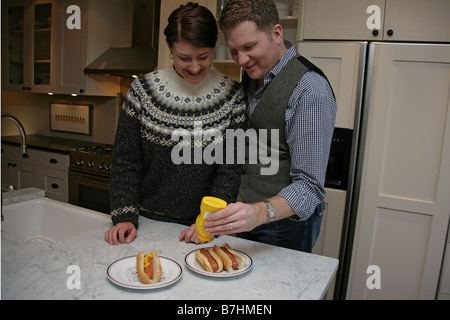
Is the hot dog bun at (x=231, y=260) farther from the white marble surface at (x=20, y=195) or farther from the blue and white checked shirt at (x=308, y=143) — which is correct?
the white marble surface at (x=20, y=195)

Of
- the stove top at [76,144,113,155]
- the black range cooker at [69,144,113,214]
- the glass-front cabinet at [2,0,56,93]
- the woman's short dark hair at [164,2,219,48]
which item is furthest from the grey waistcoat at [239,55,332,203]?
the glass-front cabinet at [2,0,56,93]

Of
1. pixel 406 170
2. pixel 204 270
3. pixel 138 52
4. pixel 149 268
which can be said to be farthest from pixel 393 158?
pixel 138 52

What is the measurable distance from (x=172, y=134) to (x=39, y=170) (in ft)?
9.00

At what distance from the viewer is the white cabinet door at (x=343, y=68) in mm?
2070

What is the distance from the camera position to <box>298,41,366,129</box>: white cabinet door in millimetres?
2070

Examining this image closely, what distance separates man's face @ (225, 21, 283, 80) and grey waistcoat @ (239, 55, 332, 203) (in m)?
0.06

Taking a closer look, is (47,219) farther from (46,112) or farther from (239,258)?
(46,112)

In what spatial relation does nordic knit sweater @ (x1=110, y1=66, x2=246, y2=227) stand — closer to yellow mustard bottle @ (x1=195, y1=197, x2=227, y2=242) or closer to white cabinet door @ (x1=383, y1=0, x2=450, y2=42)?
yellow mustard bottle @ (x1=195, y1=197, x2=227, y2=242)

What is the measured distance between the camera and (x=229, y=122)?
1313 millimetres

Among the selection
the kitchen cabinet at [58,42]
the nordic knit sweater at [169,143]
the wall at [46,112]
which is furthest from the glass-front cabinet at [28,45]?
the nordic knit sweater at [169,143]

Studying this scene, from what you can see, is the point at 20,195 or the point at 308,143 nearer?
the point at 308,143
